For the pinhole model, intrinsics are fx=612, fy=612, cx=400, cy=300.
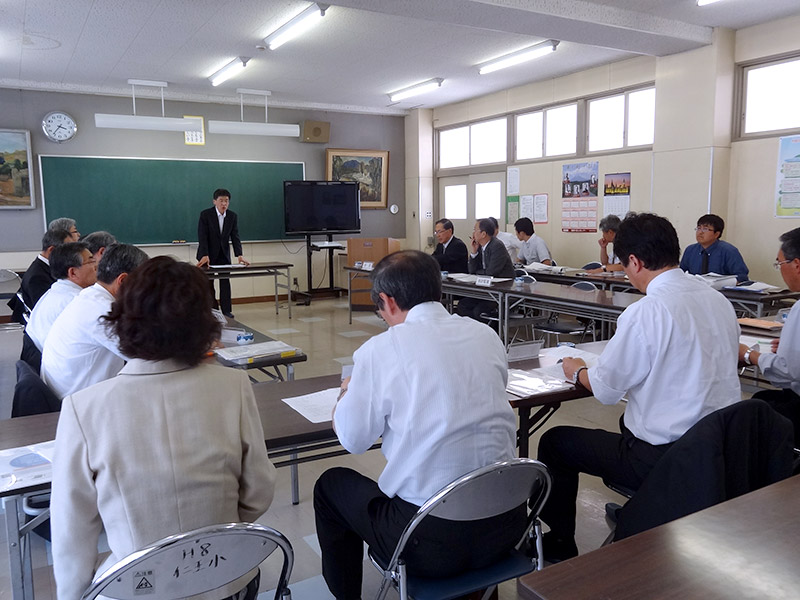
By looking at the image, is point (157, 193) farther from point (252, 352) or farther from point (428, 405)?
point (428, 405)

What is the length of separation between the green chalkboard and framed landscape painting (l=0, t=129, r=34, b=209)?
19 cm

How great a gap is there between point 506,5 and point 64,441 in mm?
4615

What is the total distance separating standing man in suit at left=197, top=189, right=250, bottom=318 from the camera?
25.1 ft

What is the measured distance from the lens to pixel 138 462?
1.22 metres

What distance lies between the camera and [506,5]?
4.75 metres

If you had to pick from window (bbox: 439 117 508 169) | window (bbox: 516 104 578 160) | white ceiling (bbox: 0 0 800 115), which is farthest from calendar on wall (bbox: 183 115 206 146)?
window (bbox: 516 104 578 160)

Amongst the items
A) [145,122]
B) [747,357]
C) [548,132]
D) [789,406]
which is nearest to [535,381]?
[747,357]

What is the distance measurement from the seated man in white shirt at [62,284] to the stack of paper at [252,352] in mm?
783

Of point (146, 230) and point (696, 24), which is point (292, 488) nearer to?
point (696, 24)

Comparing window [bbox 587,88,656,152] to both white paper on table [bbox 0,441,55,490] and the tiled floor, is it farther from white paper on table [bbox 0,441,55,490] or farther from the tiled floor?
white paper on table [bbox 0,441,55,490]

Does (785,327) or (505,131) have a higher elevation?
(505,131)

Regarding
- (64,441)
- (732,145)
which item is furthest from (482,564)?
(732,145)

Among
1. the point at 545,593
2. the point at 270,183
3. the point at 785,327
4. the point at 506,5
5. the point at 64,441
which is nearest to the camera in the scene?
the point at 545,593

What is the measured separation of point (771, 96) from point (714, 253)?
1.71 meters
